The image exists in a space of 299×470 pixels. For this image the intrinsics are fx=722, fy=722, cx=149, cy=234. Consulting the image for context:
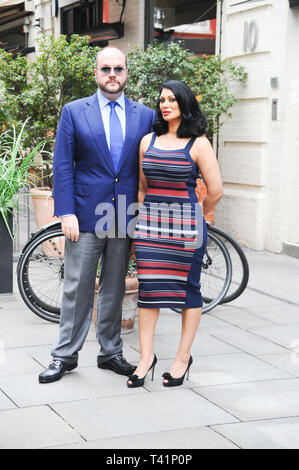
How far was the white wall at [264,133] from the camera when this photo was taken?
29.1 feet

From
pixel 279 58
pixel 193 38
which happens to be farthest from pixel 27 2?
pixel 279 58

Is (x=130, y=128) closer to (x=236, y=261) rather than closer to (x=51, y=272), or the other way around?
(x=51, y=272)

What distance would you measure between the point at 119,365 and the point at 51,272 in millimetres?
1548

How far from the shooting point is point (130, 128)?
174 inches

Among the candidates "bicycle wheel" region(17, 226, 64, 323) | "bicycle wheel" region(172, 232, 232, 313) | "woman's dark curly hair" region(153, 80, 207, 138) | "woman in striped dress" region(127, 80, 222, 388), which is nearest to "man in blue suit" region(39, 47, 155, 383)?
"woman in striped dress" region(127, 80, 222, 388)

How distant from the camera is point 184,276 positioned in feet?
14.4

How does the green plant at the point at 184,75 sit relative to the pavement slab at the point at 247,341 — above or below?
above

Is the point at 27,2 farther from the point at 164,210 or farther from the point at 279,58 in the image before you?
the point at 164,210

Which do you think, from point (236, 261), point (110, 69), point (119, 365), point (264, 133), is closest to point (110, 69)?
point (110, 69)

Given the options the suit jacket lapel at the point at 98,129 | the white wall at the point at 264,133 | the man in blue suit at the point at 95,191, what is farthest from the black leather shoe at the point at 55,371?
the white wall at the point at 264,133

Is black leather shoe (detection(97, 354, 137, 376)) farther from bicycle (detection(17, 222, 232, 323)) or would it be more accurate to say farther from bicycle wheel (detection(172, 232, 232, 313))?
bicycle wheel (detection(172, 232, 232, 313))

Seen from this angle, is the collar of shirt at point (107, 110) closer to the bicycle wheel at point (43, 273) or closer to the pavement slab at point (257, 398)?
the bicycle wheel at point (43, 273)

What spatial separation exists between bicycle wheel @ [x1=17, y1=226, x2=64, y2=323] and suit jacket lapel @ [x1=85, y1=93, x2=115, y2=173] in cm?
155
